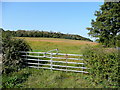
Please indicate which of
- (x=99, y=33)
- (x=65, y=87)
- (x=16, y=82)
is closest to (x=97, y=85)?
(x=65, y=87)

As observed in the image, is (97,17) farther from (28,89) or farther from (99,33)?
(28,89)

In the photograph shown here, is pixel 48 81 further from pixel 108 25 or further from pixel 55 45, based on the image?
pixel 55 45

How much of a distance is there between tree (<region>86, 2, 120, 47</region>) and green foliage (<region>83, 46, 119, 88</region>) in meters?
12.5

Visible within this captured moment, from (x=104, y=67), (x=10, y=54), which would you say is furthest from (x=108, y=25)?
(x=10, y=54)

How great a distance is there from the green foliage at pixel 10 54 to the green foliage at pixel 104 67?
445 centimetres

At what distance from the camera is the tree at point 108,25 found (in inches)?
677

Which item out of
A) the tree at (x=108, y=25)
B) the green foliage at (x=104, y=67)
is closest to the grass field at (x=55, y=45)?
the tree at (x=108, y=25)

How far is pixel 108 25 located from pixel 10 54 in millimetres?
14951

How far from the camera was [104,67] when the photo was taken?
5.28 metres

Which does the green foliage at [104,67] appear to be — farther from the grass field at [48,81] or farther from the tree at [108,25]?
the tree at [108,25]

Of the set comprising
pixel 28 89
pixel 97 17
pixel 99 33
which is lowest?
pixel 28 89

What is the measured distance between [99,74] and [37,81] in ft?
9.25

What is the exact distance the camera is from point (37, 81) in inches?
223

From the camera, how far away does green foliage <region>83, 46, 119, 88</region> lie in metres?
5.11
